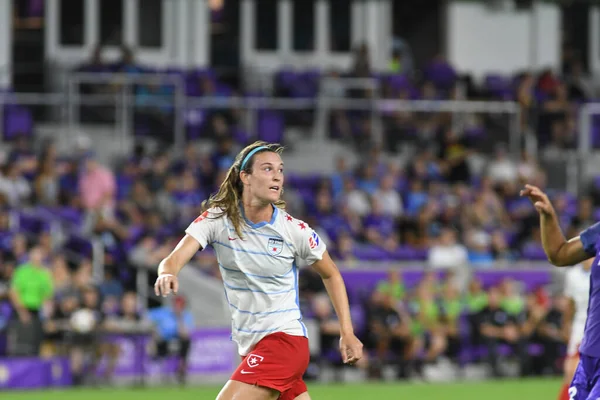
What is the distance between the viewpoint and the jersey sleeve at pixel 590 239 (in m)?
6.39

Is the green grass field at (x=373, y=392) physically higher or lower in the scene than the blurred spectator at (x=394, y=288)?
lower

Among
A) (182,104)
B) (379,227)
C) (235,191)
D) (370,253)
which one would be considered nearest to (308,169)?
(379,227)

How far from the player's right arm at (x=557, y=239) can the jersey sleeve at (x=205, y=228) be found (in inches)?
66.4

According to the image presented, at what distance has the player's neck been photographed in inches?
260

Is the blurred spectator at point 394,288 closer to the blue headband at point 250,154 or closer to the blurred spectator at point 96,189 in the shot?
the blurred spectator at point 96,189

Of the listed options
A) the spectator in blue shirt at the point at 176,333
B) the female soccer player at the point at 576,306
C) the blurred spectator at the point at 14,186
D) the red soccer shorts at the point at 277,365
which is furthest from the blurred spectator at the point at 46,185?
the red soccer shorts at the point at 277,365

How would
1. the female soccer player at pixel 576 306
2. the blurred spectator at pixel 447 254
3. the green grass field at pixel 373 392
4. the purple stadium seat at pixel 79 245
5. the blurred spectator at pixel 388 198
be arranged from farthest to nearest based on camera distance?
1. the blurred spectator at pixel 388 198
2. the blurred spectator at pixel 447 254
3. the purple stadium seat at pixel 79 245
4. the green grass field at pixel 373 392
5. the female soccer player at pixel 576 306

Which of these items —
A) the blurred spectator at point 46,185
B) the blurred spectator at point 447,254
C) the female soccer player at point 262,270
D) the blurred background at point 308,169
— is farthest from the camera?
the blurred spectator at point 447,254

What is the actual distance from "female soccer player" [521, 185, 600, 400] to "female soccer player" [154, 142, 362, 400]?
1177mm

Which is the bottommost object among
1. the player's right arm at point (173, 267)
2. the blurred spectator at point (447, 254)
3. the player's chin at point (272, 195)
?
the blurred spectator at point (447, 254)

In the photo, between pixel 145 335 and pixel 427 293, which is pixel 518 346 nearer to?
pixel 427 293

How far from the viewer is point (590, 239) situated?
640cm

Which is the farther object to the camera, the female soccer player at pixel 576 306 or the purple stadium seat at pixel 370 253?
the purple stadium seat at pixel 370 253

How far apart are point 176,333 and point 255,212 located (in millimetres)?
9383
